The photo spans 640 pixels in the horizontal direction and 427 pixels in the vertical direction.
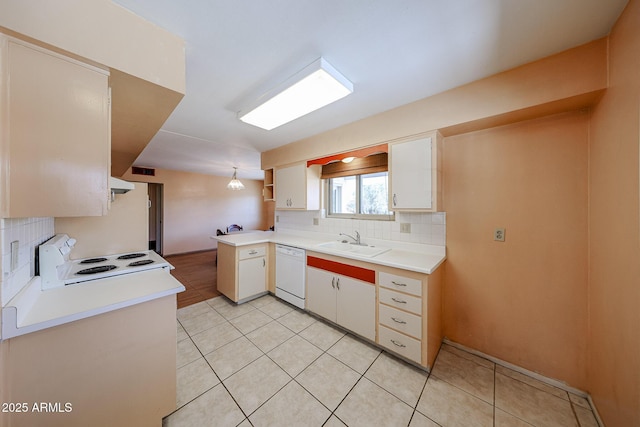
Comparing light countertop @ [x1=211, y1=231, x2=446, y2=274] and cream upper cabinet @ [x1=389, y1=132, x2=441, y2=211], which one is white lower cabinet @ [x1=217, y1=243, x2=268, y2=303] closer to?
light countertop @ [x1=211, y1=231, x2=446, y2=274]

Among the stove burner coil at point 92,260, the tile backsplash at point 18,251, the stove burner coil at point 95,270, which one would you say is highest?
the tile backsplash at point 18,251

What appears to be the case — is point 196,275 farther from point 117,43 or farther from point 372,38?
point 372,38

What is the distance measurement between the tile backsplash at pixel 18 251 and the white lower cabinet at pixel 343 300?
78.9 inches

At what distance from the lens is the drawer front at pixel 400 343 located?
1676 millimetres

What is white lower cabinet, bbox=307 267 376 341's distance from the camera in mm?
1962

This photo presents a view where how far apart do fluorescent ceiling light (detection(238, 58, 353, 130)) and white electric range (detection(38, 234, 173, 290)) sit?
1.57 m

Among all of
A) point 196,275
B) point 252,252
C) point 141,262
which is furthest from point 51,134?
point 196,275

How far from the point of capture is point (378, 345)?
1936 mm

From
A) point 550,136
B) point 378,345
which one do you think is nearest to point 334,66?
point 550,136

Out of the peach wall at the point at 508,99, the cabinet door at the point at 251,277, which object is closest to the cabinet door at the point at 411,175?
the peach wall at the point at 508,99

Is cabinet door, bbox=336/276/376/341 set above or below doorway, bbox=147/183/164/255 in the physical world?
below

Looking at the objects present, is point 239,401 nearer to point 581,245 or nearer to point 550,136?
point 581,245

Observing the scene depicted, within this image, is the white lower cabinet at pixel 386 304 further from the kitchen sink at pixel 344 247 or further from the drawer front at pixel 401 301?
the kitchen sink at pixel 344 247

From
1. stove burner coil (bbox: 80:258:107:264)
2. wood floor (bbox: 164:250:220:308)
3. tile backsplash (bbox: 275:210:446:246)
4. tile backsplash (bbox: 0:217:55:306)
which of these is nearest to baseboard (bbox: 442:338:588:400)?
tile backsplash (bbox: 275:210:446:246)
